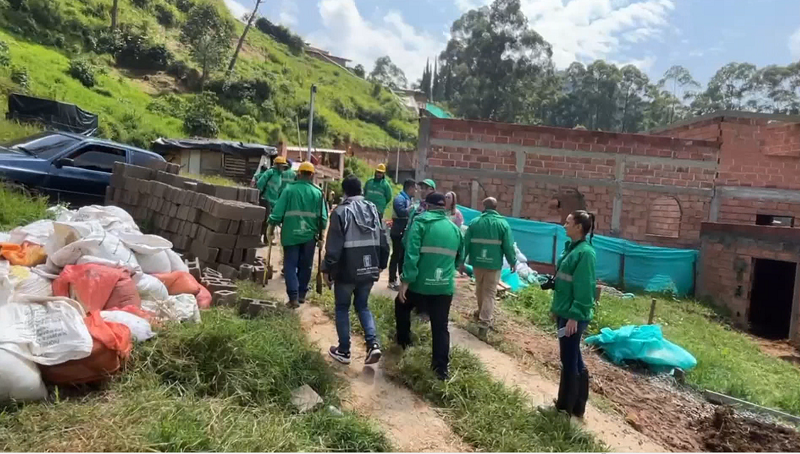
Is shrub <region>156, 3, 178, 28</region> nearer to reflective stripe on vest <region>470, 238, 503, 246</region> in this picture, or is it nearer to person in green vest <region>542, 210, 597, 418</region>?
reflective stripe on vest <region>470, 238, 503, 246</region>

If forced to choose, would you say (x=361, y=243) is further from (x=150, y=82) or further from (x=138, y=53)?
(x=138, y=53)

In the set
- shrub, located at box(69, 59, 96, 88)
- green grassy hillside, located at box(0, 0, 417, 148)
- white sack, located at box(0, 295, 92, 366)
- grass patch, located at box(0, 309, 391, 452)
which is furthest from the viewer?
shrub, located at box(69, 59, 96, 88)

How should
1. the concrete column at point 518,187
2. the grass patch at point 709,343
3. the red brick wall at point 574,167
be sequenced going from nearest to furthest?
the grass patch at point 709,343 → the red brick wall at point 574,167 → the concrete column at point 518,187

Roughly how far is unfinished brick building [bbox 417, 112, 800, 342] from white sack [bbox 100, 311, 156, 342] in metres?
9.62

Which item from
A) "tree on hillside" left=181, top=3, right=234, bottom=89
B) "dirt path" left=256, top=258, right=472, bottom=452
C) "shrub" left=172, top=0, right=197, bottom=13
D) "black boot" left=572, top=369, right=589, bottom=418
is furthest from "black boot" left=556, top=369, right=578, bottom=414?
"shrub" left=172, top=0, right=197, bottom=13

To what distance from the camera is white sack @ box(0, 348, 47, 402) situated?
10.2 feet

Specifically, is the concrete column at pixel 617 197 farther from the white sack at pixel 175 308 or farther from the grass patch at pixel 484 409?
the white sack at pixel 175 308

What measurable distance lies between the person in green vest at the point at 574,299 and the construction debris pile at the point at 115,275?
8.61ft

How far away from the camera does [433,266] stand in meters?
4.85

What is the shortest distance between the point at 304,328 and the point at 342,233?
54.0 inches

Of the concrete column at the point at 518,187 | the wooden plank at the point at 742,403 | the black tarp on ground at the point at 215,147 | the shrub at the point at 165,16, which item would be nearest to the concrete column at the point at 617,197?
the concrete column at the point at 518,187

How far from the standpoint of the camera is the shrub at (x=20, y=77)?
19.9 metres

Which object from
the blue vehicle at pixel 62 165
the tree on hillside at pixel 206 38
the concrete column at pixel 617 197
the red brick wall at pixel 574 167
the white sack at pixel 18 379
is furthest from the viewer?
the tree on hillside at pixel 206 38

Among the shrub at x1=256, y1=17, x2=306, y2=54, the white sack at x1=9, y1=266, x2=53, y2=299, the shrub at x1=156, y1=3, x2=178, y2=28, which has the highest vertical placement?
the shrub at x1=256, y1=17, x2=306, y2=54
